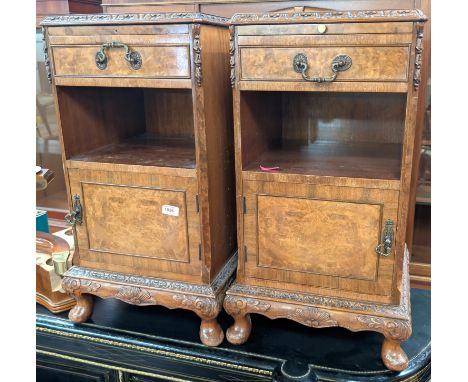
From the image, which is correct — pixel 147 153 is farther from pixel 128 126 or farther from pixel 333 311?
pixel 333 311

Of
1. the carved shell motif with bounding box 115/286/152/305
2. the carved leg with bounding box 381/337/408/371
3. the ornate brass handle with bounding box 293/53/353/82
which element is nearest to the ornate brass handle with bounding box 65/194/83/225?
the carved shell motif with bounding box 115/286/152/305

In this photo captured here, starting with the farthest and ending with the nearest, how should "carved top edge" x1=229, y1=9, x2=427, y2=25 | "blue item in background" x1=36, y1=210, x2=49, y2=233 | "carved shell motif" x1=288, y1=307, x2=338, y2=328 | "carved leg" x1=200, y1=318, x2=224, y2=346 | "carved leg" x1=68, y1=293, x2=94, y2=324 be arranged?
"blue item in background" x1=36, y1=210, x2=49, y2=233
"carved leg" x1=68, y1=293, x2=94, y2=324
"carved leg" x1=200, y1=318, x2=224, y2=346
"carved shell motif" x1=288, y1=307, x2=338, y2=328
"carved top edge" x1=229, y1=9, x2=427, y2=25

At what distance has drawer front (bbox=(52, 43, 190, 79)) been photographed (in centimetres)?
103

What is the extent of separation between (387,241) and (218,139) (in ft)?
1.50

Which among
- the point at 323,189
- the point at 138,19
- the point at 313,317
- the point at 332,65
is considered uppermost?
A: the point at 138,19

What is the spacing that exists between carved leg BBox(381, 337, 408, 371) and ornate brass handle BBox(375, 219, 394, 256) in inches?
8.7

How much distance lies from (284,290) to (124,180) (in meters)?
0.48

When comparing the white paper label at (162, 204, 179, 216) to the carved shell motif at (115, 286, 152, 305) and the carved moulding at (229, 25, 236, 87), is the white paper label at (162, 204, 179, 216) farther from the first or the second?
the carved moulding at (229, 25, 236, 87)

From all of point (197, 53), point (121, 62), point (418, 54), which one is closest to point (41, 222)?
point (121, 62)

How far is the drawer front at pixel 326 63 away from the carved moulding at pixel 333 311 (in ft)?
1.67

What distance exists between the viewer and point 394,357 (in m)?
1.11

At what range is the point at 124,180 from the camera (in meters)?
1.17

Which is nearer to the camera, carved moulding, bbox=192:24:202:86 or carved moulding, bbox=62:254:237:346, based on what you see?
carved moulding, bbox=192:24:202:86

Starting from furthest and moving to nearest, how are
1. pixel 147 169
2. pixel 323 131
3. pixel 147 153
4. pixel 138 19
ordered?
1. pixel 323 131
2. pixel 147 153
3. pixel 147 169
4. pixel 138 19
